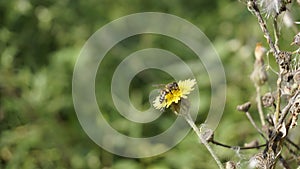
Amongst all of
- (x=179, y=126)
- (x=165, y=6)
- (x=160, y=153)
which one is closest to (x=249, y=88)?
(x=179, y=126)

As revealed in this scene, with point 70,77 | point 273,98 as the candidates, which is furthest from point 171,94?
point 70,77

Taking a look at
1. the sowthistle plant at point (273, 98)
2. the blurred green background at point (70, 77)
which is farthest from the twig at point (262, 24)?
the blurred green background at point (70, 77)

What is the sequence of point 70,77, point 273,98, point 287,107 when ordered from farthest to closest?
1. point 70,77
2. point 273,98
3. point 287,107

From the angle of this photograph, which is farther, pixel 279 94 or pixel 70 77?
pixel 70 77

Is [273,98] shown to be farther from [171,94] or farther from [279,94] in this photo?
[171,94]

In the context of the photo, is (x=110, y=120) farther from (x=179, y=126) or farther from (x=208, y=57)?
(x=208, y=57)

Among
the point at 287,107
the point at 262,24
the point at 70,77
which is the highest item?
the point at 70,77

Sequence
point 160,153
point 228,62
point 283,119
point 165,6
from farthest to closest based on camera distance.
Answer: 1. point 165,6
2. point 228,62
3. point 160,153
4. point 283,119

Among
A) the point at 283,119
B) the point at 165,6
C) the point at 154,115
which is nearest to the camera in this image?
the point at 283,119
